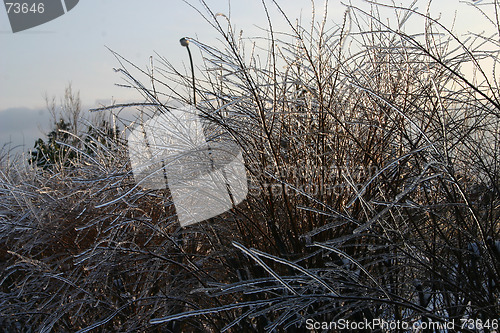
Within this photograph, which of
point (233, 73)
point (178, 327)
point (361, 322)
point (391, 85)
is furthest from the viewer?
point (178, 327)

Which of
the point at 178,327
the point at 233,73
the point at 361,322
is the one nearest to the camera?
the point at 361,322

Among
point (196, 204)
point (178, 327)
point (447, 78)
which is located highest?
point (447, 78)

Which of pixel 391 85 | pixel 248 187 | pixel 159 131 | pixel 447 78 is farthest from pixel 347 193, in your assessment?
pixel 159 131

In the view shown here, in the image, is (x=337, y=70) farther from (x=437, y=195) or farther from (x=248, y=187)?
(x=437, y=195)

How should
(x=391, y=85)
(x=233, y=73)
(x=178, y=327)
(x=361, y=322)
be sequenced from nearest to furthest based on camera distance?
(x=361, y=322)
(x=233, y=73)
(x=391, y=85)
(x=178, y=327)

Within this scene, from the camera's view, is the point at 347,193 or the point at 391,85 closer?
the point at 347,193

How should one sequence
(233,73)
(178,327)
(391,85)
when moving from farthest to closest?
(178,327), (391,85), (233,73)

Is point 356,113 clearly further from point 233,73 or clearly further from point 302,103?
point 233,73

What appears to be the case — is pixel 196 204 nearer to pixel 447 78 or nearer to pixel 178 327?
pixel 178 327

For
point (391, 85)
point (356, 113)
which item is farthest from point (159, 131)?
point (391, 85)

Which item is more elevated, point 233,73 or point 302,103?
point 233,73

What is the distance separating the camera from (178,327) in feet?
8.98

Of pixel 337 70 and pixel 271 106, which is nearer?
pixel 337 70

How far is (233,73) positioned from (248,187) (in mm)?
485
